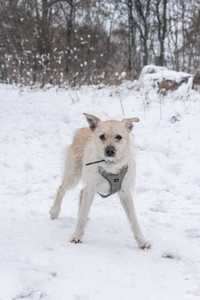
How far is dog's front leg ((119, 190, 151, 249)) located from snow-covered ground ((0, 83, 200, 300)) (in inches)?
2.9

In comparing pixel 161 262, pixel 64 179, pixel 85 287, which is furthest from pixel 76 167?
pixel 85 287

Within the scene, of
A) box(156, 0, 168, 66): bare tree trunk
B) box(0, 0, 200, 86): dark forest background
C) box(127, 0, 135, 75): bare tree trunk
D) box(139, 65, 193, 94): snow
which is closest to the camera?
box(139, 65, 193, 94): snow

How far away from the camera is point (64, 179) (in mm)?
5379

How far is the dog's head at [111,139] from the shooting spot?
4320 millimetres

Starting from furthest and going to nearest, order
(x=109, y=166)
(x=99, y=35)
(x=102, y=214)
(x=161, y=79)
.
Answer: (x=99, y=35) < (x=161, y=79) < (x=102, y=214) < (x=109, y=166)

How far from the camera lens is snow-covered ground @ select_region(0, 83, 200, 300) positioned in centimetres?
365

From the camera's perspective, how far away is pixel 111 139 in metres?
4.32

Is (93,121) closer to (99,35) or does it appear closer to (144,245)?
(144,245)

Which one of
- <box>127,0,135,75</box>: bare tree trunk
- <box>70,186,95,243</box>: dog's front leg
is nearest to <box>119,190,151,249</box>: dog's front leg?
<box>70,186,95,243</box>: dog's front leg

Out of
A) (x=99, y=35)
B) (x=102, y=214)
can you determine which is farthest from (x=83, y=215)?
(x=99, y=35)

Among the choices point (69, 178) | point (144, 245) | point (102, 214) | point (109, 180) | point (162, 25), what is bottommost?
point (102, 214)

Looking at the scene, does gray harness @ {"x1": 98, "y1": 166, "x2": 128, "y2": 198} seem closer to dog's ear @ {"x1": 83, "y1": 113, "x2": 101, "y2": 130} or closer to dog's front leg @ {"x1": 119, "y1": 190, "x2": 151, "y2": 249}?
dog's front leg @ {"x1": 119, "y1": 190, "x2": 151, "y2": 249}

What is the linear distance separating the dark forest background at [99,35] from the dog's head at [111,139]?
13441mm

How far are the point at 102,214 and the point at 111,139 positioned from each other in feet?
4.93
